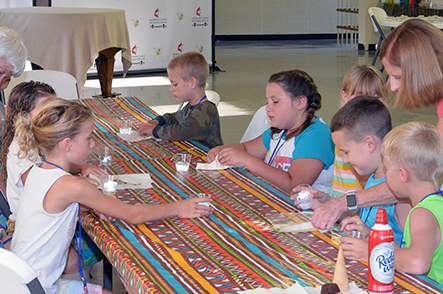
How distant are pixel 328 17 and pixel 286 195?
14.1 meters

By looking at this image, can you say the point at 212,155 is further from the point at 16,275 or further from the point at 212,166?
the point at 16,275

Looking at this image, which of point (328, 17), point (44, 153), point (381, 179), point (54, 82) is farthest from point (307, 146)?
point (328, 17)

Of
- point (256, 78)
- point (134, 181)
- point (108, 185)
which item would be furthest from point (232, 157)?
point (256, 78)

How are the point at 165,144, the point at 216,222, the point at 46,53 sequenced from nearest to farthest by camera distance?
1. the point at 216,222
2. the point at 165,144
3. the point at 46,53

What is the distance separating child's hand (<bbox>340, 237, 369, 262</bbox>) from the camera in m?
1.50

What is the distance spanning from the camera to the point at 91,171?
2.39 m

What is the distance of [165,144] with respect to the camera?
296 centimetres

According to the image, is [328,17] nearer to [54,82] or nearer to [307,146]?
[54,82]

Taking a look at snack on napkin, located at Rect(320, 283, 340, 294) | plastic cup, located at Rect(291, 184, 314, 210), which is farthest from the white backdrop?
snack on napkin, located at Rect(320, 283, 340, 294)

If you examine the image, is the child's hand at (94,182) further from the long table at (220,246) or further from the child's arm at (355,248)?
the child's arm at (355,248)

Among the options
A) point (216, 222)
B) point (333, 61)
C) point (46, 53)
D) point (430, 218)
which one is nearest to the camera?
point (430, 218)

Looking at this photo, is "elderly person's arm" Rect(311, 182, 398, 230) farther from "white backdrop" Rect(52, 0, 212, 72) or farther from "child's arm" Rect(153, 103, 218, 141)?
"white backdrop" Rect(52, 0, 212, 72)

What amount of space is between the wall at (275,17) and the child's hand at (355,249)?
13800 millimetres

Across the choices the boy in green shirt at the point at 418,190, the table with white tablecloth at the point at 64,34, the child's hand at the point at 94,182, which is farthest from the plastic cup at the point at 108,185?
the table with white tablecloth at the point at 64,34
